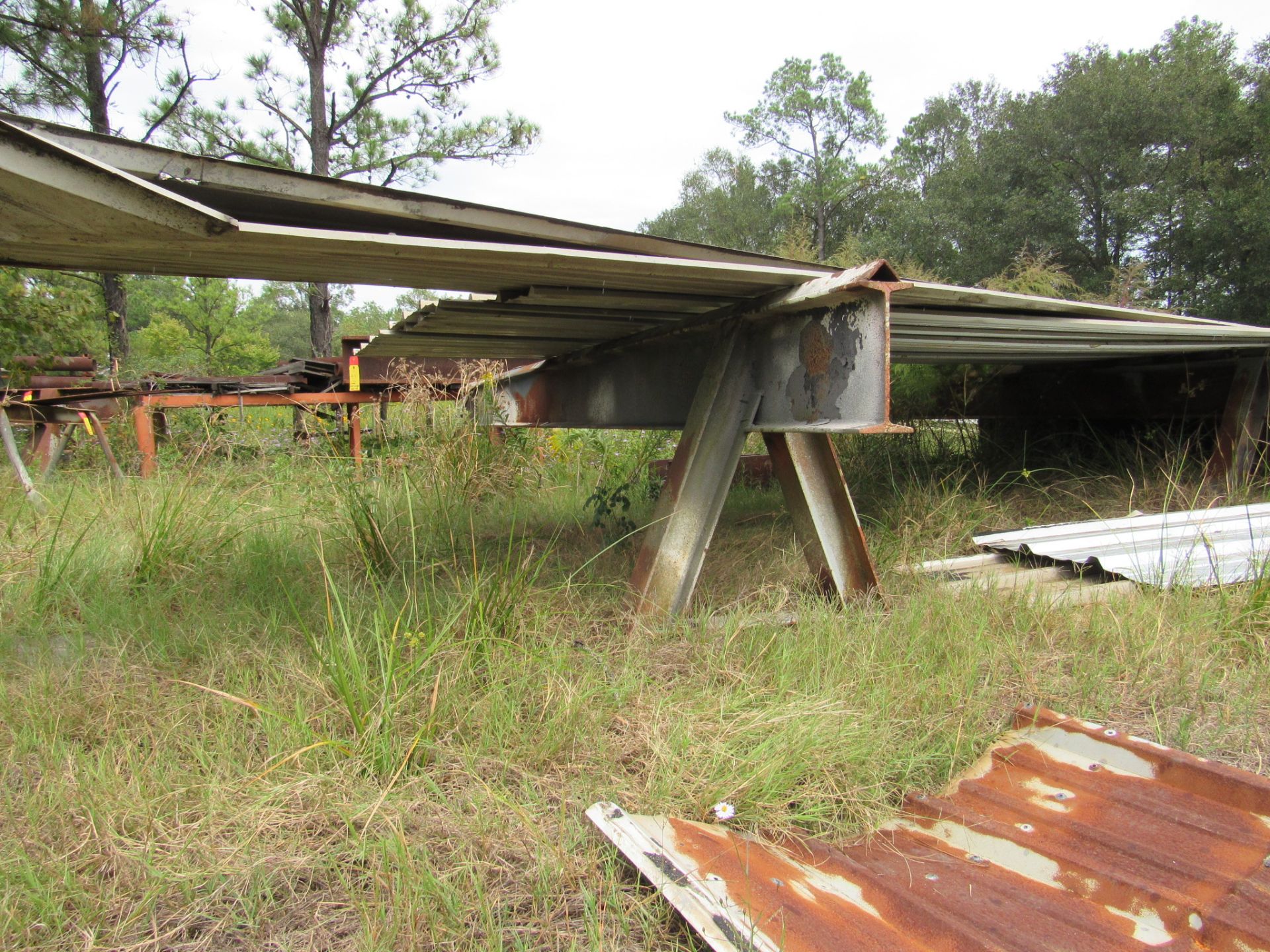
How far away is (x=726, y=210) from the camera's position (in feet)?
159

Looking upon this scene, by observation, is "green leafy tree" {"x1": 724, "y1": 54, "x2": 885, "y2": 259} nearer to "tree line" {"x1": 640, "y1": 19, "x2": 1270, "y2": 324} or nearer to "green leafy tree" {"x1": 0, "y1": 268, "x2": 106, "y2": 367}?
"tree line" {"x1": 640, "y1": 19, "x2": 1270, "y2": 324}

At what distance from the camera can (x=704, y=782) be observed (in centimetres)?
213

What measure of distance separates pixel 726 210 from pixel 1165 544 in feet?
156

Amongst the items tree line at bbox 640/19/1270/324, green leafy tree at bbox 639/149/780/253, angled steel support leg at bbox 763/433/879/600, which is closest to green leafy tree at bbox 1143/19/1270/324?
tree line at bbox 640/19/1270/324

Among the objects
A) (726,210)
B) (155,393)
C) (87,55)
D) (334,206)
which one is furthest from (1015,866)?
(726,210)

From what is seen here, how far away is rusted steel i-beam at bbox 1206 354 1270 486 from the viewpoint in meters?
5.81

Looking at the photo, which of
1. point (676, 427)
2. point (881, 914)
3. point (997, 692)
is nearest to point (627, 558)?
point (676, 427)

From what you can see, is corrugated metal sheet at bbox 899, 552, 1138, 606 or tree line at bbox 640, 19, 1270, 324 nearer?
corrugated metal sheet at bbox 899, 552, 1138, 606

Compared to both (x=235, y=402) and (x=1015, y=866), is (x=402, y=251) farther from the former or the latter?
(x=235, y=402)

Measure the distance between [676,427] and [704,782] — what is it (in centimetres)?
250

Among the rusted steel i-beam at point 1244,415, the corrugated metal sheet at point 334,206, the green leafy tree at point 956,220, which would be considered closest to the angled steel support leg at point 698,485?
the corrugated metal sheet at point 334,206

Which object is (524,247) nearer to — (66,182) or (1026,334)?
(66,182)

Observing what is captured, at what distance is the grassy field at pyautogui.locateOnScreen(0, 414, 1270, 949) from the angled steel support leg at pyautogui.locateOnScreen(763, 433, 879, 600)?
15 centimetres

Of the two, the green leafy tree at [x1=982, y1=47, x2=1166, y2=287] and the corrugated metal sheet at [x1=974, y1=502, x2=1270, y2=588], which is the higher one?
the green leafy tree at [x1=982, y1=47, x2=1166, y2=287]
